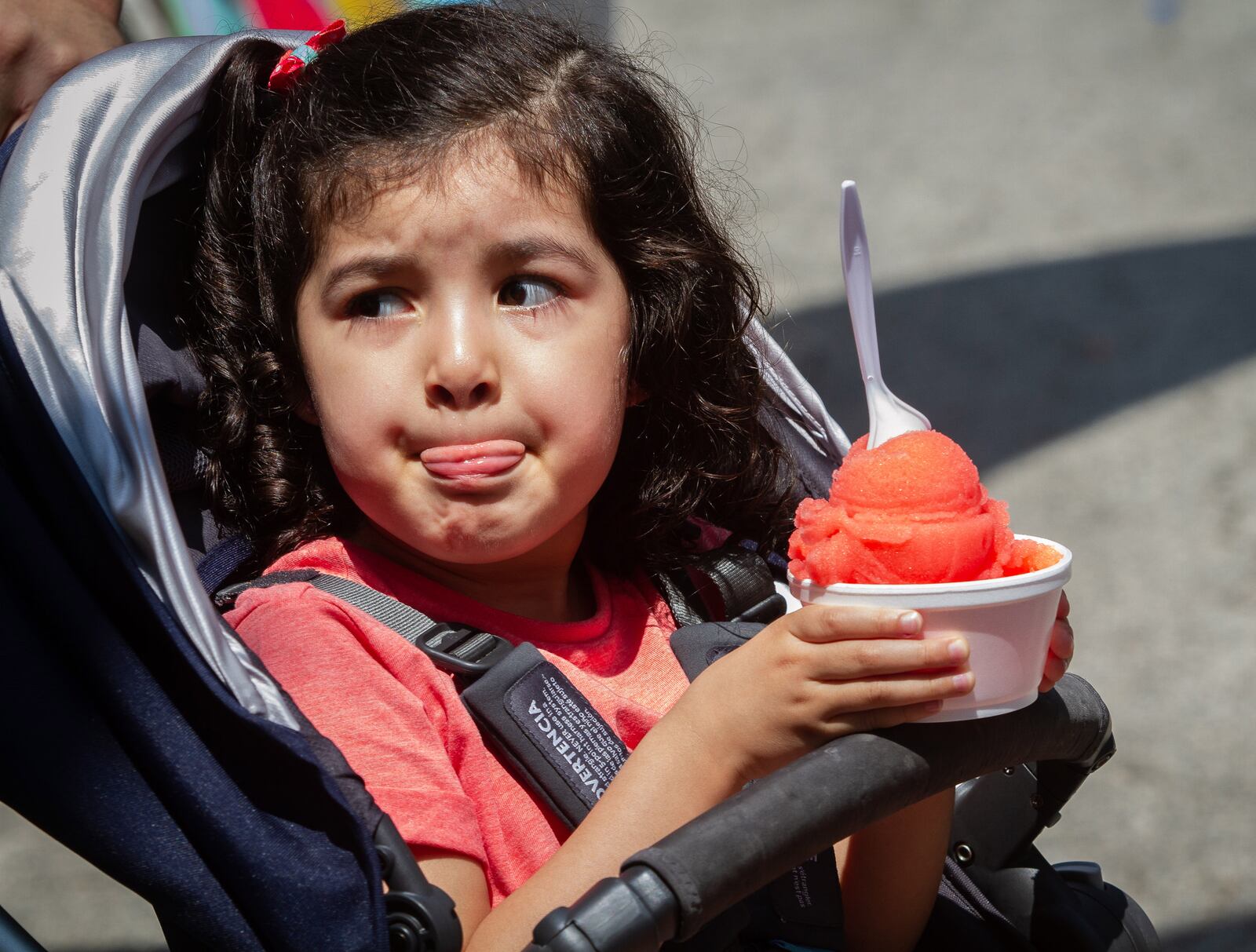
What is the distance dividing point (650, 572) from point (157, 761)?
802 mm

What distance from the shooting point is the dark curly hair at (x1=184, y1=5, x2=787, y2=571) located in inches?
61.3

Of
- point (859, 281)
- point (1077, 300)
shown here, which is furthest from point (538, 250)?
point (1077, 300)

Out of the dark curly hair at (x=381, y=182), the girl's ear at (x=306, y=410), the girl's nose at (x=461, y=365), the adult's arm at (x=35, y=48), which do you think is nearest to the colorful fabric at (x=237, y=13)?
the adult's arm at (x=35, y=48)

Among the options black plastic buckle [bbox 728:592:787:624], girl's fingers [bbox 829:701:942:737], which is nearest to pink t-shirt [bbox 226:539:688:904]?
black plastic buckle [bbox 728:592:787:624]

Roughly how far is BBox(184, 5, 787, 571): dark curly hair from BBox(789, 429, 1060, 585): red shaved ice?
0.50 meters

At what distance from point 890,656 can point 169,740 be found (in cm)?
61

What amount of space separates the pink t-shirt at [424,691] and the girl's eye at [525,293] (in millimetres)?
340

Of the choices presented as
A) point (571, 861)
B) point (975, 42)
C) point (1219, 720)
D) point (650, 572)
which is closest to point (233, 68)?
point (650, 572)

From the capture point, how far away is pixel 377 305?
4.88 ft

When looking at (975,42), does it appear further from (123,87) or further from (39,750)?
(39,750)

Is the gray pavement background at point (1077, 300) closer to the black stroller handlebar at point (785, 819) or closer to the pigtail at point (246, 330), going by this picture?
the pigtail at point (246, 330)

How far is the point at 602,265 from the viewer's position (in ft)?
5.28

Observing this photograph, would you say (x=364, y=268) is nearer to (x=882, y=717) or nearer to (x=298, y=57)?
(x=298, y=57)

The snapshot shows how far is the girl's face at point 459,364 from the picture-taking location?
143cm
